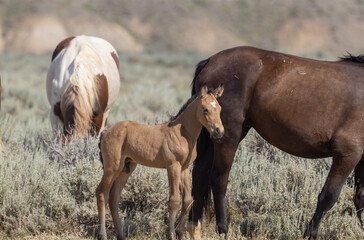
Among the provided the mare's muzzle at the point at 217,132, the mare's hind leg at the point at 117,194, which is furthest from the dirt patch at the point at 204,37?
the mare's muzzle at the point at 217,132

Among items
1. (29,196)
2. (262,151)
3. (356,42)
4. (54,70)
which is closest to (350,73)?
(262,151)

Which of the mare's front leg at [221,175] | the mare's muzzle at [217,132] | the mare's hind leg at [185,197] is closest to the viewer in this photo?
the mare's muzzle at [217,132]

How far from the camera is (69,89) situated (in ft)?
22.0

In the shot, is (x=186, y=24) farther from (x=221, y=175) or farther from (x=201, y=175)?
(x=221, y=175)

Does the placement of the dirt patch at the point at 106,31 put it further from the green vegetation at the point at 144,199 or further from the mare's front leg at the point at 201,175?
the mare's front leg at the point at 201,175

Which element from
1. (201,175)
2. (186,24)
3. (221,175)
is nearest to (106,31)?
(186,24)

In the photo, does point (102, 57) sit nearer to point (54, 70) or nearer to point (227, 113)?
point (54, 70)

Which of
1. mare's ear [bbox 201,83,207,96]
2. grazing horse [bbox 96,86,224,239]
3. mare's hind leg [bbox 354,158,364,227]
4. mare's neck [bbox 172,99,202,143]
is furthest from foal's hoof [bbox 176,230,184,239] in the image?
mare's hind leg [bbox 354,158,364,227]

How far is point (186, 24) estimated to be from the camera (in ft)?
167

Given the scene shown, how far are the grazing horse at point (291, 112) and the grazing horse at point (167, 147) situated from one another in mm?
669

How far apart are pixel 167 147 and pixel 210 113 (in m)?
0.44

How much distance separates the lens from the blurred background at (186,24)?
147 ft

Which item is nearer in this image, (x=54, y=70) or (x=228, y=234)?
(x=228, y=234)

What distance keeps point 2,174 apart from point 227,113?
7.56 feet
